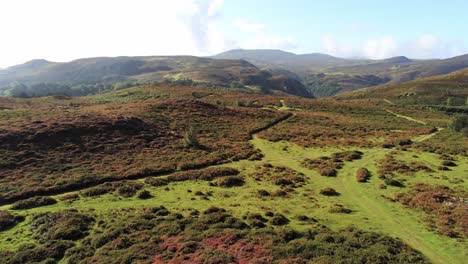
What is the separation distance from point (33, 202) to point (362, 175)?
37.1 metres

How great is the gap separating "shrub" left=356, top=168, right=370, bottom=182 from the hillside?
345 ft

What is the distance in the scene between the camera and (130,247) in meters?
27.9

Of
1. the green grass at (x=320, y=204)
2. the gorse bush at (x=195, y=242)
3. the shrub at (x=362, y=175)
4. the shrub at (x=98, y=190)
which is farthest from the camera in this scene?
the shrub at (x=362, y=175)

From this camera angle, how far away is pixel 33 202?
37.0 m

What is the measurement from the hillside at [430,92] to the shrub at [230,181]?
117254mm

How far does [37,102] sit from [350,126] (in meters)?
95.2

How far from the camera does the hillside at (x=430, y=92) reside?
5822 inches

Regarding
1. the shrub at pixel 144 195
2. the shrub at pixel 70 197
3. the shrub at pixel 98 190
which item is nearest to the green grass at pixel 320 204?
the shrub at pixel 144 195

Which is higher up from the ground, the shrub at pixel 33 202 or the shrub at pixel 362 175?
the shrub at pixel 33 202

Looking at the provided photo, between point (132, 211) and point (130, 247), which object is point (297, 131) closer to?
point (132, 211)

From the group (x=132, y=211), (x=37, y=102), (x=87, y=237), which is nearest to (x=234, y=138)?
(x=132, y=211)

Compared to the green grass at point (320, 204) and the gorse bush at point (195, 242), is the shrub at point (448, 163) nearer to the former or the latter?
the green grass at point (320, 204)

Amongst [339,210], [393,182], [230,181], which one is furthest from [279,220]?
[393,182]

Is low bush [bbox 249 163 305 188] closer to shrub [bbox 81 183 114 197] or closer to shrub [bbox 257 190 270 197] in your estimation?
shrub [bbox 257 190 270 197]
